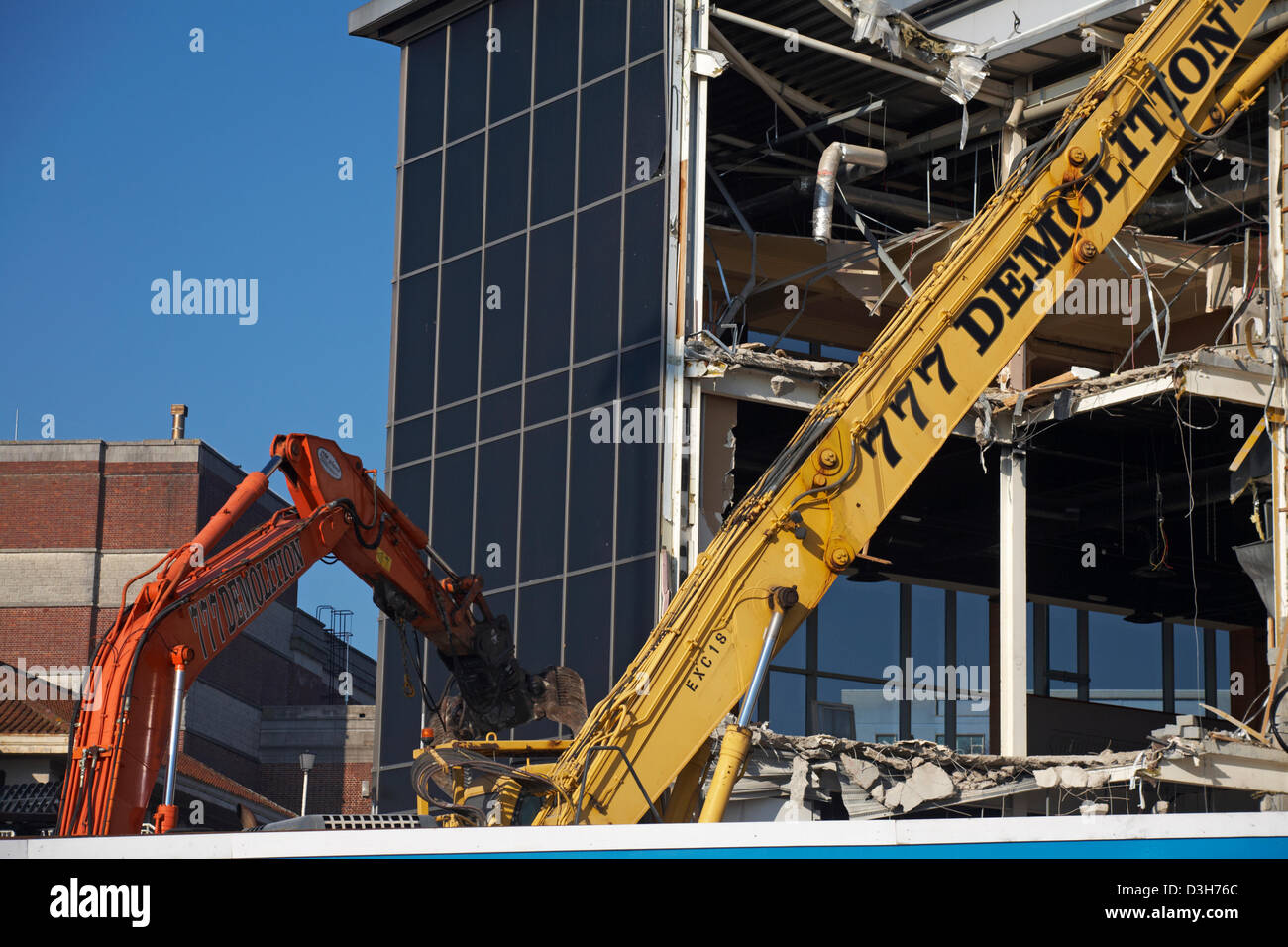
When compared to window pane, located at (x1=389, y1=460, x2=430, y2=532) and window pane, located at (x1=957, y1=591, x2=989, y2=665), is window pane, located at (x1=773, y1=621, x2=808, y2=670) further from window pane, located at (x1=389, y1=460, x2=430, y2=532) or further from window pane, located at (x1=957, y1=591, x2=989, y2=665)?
window pane, located at (x1=389, y1=460, x2=430, y2=532)

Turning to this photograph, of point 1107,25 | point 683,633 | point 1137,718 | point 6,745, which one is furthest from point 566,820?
point 6,745

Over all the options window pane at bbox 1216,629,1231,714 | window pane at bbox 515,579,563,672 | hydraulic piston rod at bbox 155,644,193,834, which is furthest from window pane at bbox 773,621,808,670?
hydraulic piston rod at bbox 155,644,193,834

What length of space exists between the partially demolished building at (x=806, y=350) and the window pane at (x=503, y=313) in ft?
0.15


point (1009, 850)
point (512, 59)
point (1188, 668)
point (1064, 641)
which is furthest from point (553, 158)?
point (1009, 850)

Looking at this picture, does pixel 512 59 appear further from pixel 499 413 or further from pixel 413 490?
pixel 413 490

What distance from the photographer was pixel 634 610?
72.9 feet

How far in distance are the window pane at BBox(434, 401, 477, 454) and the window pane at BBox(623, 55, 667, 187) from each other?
429 cm

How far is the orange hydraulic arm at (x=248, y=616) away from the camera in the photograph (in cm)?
1437

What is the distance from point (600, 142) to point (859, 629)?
10.8 meters

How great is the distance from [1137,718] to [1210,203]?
33.4 feet

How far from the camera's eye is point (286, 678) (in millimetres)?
61469

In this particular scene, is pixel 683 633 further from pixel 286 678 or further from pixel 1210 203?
pixel 286 678

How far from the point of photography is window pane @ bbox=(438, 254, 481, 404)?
25.8 m
